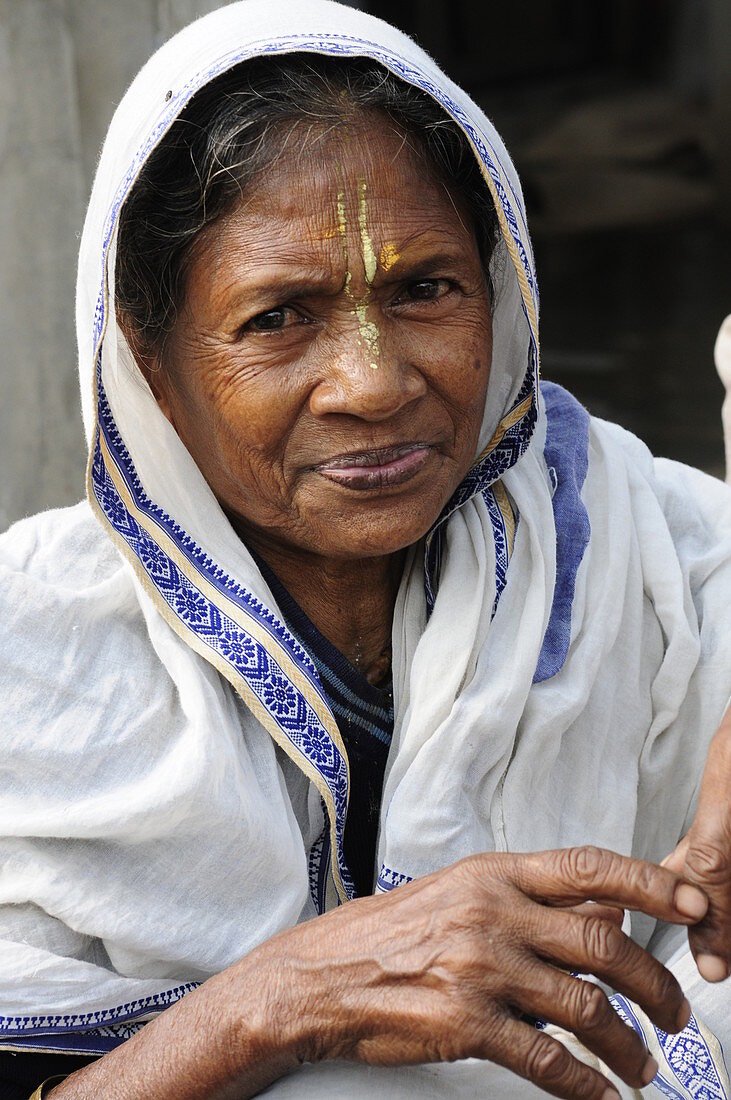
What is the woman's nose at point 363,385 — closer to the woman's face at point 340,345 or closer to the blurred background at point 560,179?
the woman's face at point 340,345

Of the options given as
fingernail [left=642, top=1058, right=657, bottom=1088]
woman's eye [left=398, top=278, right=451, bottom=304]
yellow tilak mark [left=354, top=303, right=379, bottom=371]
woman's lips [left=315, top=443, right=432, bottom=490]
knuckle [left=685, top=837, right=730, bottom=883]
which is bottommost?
fingernail [left=642, top=1058, right=657, bottom=1088]

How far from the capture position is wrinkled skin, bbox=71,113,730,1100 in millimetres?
1436

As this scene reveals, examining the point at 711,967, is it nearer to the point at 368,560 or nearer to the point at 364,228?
the point at 368,560

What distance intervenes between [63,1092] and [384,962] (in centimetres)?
47

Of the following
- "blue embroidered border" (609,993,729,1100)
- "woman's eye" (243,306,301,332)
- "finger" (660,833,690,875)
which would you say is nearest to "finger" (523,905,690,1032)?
"finger" (660,833,690,875)

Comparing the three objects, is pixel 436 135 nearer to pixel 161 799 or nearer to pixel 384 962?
pixel 161 799

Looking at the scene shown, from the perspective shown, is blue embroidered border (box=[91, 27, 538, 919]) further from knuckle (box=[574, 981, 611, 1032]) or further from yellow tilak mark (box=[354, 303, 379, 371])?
knuckle (box=[574, 981, 611, 1032])

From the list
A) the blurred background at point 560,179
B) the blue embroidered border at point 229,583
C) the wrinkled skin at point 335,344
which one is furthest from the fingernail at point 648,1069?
the blurred background at point 560,179

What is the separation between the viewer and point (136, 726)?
5.97ft

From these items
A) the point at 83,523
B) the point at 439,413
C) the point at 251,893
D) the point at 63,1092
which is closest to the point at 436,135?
the point at 439,413

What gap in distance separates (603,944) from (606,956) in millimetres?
13

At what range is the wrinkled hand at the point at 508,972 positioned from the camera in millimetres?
1415

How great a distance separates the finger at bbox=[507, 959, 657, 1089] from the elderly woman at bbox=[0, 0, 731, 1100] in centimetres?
12

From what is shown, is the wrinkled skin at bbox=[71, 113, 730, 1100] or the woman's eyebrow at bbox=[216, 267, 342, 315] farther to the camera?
the woman's eyebrow at bbox=[216, 267, 342, 315]
